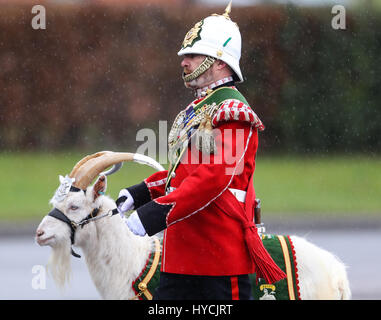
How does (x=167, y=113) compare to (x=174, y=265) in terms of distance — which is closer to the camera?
(x=174, y=265)

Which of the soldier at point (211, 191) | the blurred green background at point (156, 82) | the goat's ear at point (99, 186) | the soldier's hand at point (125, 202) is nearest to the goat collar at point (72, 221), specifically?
the goat's ear at point (99, 186)

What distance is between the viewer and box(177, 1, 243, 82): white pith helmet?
441cm

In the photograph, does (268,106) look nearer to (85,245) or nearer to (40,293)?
(40,293)

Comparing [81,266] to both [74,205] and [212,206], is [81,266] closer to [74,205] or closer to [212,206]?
[74,205]

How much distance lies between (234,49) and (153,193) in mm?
944

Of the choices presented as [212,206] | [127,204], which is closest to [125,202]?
[127,204]

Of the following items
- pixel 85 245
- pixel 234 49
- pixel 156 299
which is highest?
pixel 234 49

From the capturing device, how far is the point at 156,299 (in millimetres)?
4484

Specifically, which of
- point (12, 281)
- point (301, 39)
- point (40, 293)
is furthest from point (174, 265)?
point (301, 39)

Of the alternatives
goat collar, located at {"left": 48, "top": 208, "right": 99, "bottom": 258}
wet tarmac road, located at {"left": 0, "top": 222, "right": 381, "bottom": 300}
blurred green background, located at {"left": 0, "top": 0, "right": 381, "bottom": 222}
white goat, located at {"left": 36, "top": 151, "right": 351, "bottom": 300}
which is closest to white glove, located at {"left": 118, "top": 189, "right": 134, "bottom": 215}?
white goat, located at {"left": 36, "top": 151, "right": 351, "bottom": 300}

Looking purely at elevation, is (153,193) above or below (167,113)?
below

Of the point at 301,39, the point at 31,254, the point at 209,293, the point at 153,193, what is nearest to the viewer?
the point at 209,293

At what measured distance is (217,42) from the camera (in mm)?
4430

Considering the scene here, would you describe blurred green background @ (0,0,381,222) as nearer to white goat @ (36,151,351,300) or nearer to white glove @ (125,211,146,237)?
white goat @ (36,151,351,300)
